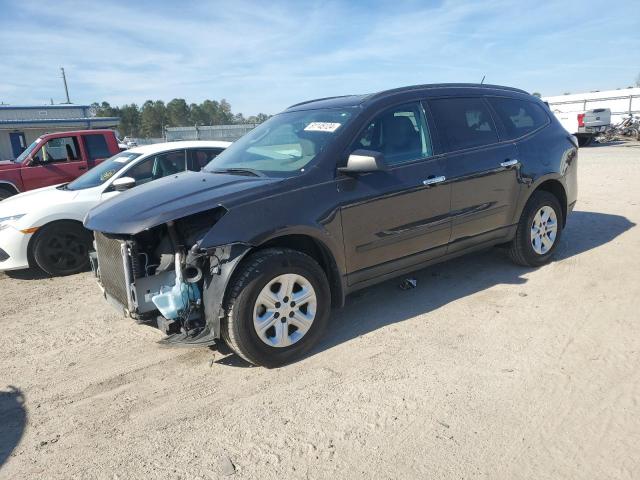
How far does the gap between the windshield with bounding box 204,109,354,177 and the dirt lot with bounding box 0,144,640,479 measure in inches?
55.8

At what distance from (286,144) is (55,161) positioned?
7.14m

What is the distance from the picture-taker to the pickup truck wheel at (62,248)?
6.00 metres

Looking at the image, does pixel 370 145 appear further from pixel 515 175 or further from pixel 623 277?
pixel 623 277

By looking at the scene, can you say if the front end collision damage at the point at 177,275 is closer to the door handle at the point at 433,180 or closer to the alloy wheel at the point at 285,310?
the alloy wheel at the point at 285,310

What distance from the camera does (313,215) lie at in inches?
141

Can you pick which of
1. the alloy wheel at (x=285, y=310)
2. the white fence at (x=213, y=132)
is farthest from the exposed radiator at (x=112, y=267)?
the white fence at (x=213, y=132)

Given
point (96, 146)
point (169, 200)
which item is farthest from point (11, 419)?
point (96, 146)

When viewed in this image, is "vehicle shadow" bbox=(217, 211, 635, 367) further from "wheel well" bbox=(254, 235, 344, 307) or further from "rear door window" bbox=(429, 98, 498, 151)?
"rear door window" bbox=(429, 98, 498, 151)

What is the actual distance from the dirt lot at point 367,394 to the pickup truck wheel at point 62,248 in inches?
46.3

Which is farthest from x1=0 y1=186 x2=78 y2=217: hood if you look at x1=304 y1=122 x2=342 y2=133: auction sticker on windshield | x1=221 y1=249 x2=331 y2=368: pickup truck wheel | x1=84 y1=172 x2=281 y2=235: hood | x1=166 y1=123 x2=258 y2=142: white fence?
x1=166 y1=123 x2=258 y2=142: white fence

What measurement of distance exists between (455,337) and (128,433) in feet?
7.81

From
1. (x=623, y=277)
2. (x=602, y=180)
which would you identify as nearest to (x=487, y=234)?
(x=623, y=277)

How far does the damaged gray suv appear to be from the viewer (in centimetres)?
332

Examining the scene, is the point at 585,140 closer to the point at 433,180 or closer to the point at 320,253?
the point at 433,180
